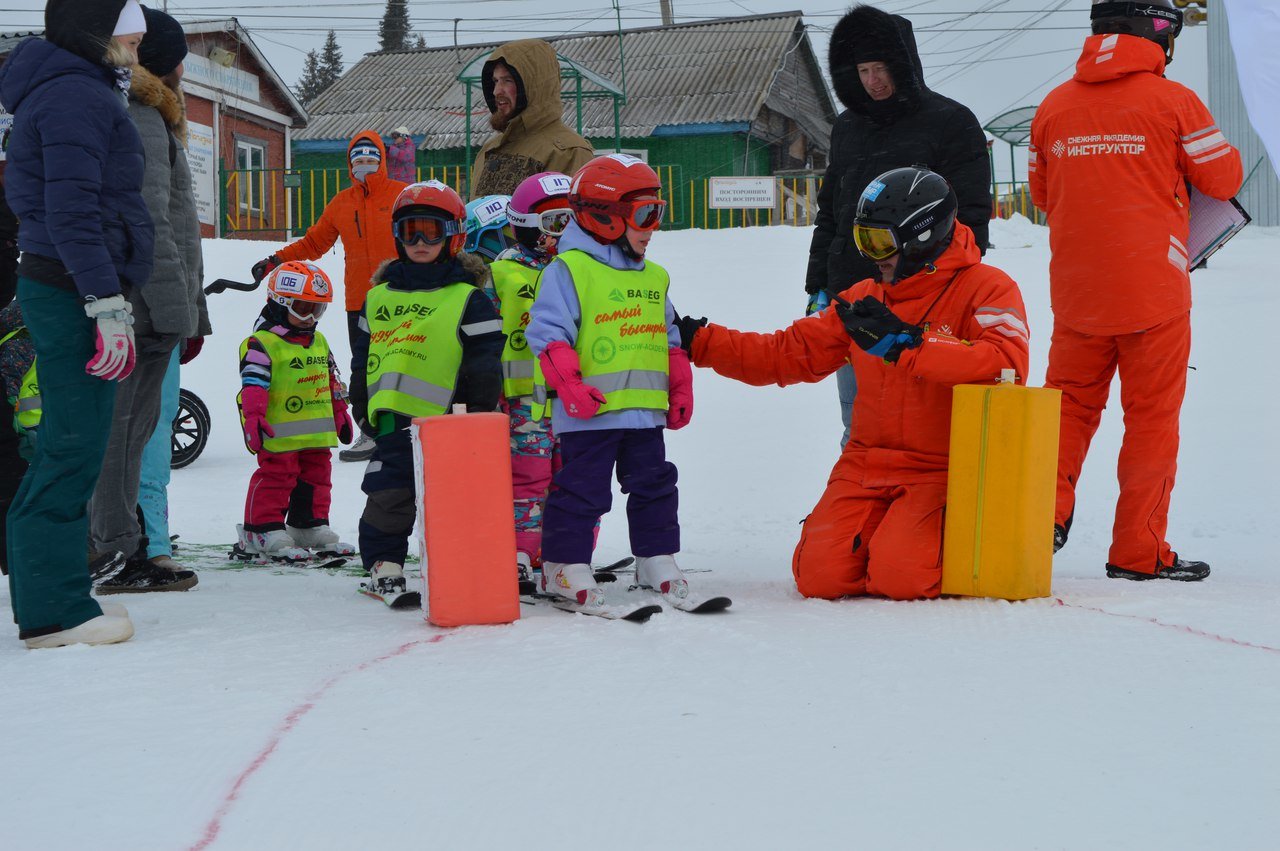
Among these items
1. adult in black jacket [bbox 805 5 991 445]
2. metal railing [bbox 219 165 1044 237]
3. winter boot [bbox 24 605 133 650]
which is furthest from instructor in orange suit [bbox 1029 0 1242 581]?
metal railing [bbox 219 165 1044 237]

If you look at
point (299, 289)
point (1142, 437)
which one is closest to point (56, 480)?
point (299, 289)

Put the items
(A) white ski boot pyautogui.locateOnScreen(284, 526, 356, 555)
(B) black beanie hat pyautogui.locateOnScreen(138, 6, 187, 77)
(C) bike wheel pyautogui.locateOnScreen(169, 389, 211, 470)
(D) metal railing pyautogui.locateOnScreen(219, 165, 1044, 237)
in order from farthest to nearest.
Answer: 1. (D) metal railing pyautogui.locateOnScreen(219, 165, 1044, 237)
2. (C) bike wheel pyautogui.locateOnScreen(169, 389, 211, 470)
3. (A) white ski boot pyautogui.locateOnScreen(284, 526, 356, 555)
4. (B) black beanie hat pyautogui.locateOnScreen(138, 6, 187, 77)

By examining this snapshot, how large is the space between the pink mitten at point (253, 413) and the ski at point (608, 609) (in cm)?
198

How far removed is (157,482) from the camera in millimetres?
4633

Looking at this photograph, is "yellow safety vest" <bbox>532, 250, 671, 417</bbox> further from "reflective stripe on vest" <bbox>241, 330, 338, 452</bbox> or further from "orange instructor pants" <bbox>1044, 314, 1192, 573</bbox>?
"reflective stripe on vest" <bbox>241, 330, 338, 452</bbox>

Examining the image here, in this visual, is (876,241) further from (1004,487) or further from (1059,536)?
(1059,536)

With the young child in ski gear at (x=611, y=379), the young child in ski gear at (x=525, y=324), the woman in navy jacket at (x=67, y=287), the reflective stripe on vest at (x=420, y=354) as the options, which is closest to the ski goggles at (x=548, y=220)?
the young child in ski gear at (x=525, y=324)

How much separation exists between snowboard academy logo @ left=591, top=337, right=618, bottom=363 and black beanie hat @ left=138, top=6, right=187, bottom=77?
1816 millimetres

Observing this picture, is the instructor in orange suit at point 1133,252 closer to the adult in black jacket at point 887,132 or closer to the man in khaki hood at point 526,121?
the adult in black jacket at point 887,132

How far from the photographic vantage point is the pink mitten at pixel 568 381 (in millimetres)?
3598

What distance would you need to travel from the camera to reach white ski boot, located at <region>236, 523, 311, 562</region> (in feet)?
17.8

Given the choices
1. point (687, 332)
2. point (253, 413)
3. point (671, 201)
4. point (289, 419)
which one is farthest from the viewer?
point (671, 201)

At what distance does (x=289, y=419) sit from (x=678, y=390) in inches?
92.9

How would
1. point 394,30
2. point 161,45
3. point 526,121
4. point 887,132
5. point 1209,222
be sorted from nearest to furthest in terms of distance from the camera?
point 161,45
point 1209,222
point 887,132
point 526,121
point 394,30
